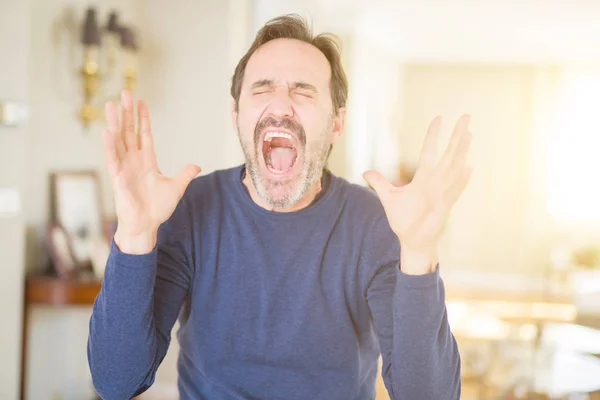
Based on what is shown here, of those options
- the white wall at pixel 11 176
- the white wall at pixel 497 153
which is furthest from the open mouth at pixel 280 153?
the white wall at pixel 497 153

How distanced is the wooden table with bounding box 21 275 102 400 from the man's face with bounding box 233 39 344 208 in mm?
1532

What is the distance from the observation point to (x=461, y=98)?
8000mm

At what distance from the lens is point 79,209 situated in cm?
291

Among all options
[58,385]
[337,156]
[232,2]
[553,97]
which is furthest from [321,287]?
[553,97]

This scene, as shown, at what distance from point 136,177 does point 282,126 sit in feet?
0.94

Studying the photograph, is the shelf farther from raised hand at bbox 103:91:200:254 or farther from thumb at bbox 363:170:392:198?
thumb at bbox 363:170:392:198

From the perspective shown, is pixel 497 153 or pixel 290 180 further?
pixel 497 153

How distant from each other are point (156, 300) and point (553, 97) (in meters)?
7.36

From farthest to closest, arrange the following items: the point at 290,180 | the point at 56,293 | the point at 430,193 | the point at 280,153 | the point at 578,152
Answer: the point at 578,152
the point at 56,293
the point at 280,153
the point at 290,180
the point at 430,193

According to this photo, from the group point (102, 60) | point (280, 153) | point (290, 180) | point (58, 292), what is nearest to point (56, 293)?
point (58, 292)

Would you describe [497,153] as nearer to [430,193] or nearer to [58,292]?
[58,292]

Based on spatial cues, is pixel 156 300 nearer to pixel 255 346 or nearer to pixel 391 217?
pixel 255 346

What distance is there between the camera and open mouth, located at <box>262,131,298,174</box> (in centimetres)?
124

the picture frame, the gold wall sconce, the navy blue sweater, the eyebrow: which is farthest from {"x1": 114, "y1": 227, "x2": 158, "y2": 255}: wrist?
the gold wall sconce
